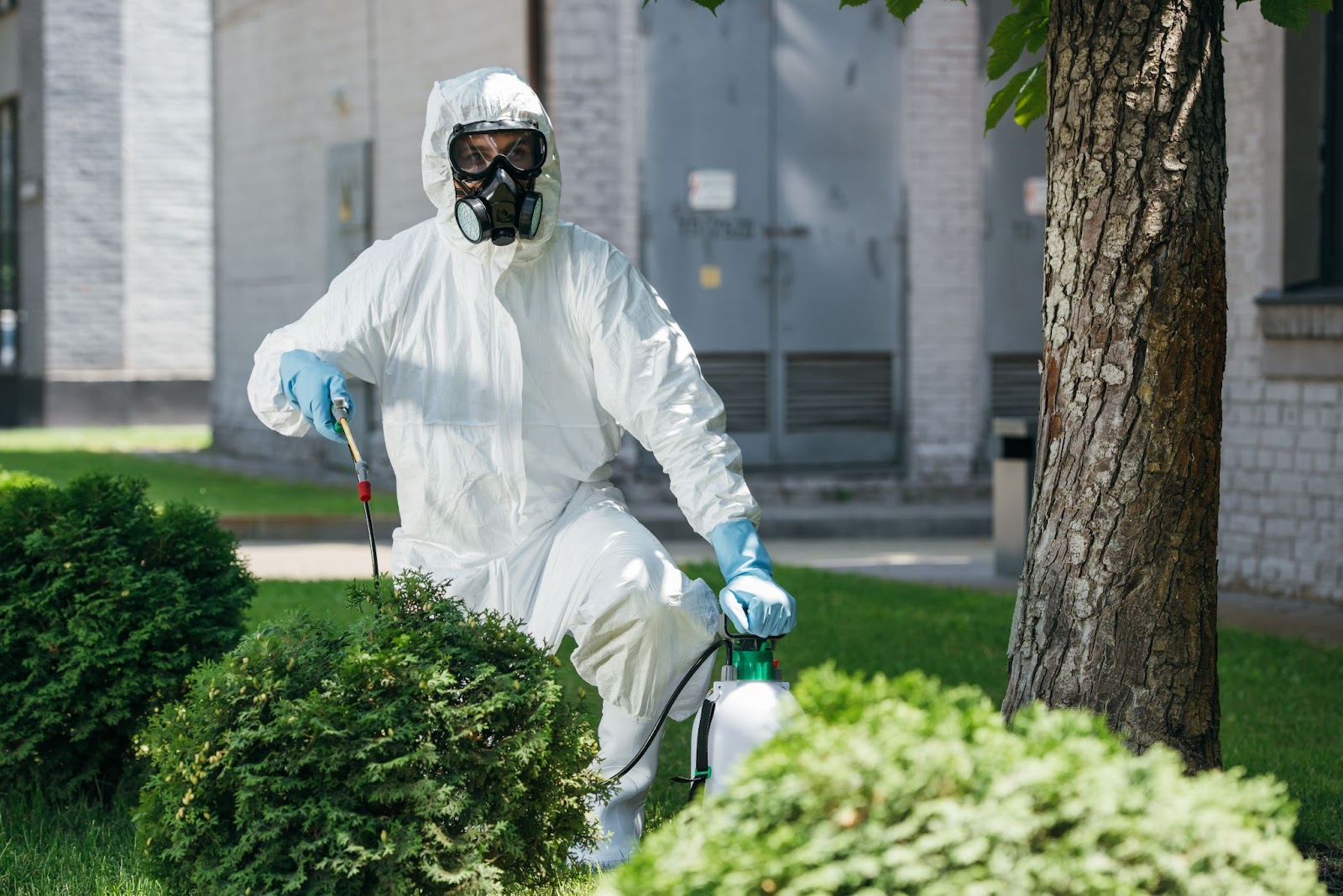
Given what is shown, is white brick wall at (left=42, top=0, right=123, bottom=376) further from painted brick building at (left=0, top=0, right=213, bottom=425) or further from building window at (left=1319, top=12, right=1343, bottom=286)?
building window at (left=1319, top=12, right=1343, bottom=286)

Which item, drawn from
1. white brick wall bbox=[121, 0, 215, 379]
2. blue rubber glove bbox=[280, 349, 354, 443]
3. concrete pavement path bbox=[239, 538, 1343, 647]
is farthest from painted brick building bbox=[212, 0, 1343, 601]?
blue rubber glove bbox=[280, 349, 354, 443]

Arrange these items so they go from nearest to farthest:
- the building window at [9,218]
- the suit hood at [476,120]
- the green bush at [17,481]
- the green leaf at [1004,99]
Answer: the suit hood at [476,120], the green leaf at [1004,99], the green bush at [17,481], the building window at [9,218]

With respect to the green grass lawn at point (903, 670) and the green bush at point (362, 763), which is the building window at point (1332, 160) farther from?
the green bush at point (362, 763)

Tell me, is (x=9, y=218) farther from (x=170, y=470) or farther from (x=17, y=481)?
(x=17, y=481)

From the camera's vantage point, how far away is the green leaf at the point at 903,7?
153 inches

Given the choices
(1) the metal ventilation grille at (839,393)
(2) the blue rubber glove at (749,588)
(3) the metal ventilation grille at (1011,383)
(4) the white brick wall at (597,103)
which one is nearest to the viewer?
Answer: (2) the blue rubber glove at (749,588)

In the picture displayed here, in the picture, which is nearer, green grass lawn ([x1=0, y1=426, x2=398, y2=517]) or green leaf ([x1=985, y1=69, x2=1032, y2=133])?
green leaf ([x1=985, y1=69, x2=1032, y2=133])

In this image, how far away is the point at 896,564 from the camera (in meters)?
11.2

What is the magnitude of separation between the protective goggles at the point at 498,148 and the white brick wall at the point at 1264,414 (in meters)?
5.94

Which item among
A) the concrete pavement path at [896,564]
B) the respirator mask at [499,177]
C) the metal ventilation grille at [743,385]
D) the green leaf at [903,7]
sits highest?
the green leaf at [903,7]

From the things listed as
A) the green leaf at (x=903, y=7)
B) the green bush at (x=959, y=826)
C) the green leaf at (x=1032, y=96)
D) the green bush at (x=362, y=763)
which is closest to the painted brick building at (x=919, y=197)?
the green leaf at (x=1032, y=96)

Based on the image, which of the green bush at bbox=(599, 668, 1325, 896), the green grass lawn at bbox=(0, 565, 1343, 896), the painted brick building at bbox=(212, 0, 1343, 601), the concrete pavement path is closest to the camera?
the green bush at bbox=(599, 668, 1325, 896)

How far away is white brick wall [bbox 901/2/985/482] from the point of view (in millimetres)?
14297

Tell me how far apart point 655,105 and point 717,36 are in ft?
2.44
